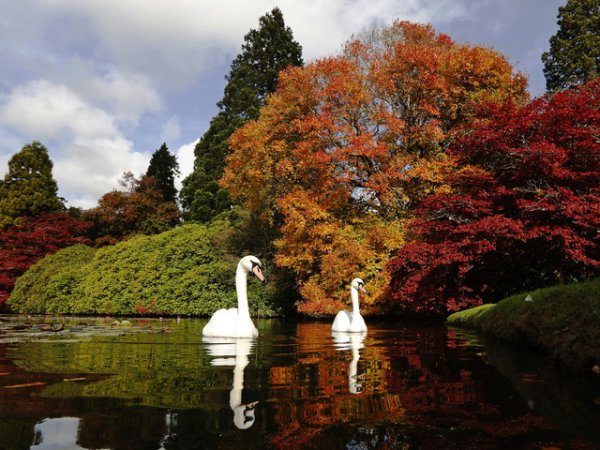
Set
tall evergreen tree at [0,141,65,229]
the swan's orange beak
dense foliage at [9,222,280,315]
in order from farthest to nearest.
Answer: tall evergreen tree at [0,141,65,229]
dense foliage at [9,222,280,315]
the swan's orange beak

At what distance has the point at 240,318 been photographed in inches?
291

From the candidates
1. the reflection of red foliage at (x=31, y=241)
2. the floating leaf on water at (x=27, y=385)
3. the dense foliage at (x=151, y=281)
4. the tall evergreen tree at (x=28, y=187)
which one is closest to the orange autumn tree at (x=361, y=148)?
the dense foliage at (x=151, y=281)

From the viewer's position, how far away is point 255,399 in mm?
2842

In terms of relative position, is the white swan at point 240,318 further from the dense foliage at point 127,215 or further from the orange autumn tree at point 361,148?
the dense foliage at point 127,215

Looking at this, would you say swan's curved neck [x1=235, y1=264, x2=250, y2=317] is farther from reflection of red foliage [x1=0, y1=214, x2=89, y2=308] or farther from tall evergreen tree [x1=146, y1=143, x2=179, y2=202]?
tall evergreen tree [x1=146, y1=143, x2=179, y2=202]

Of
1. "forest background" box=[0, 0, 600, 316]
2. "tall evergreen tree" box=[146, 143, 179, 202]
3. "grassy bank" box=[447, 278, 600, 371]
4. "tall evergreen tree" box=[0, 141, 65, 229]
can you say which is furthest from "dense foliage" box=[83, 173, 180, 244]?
"grassy bank" box=[447, 278, 600, 371]

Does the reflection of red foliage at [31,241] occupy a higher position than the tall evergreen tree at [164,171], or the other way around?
the tall evergreen tree at [164,171]

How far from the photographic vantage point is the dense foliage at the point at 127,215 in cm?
3016

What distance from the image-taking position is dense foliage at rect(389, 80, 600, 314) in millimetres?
9711

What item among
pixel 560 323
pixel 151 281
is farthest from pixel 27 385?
pixel 151 281

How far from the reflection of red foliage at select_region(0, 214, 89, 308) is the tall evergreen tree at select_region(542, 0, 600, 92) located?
33203 mm

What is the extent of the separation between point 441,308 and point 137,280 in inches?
617

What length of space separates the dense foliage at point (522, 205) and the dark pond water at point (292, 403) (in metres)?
5.90

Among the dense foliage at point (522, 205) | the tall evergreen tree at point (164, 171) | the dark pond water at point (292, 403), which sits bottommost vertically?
the dark pond water at point (292, 403)
